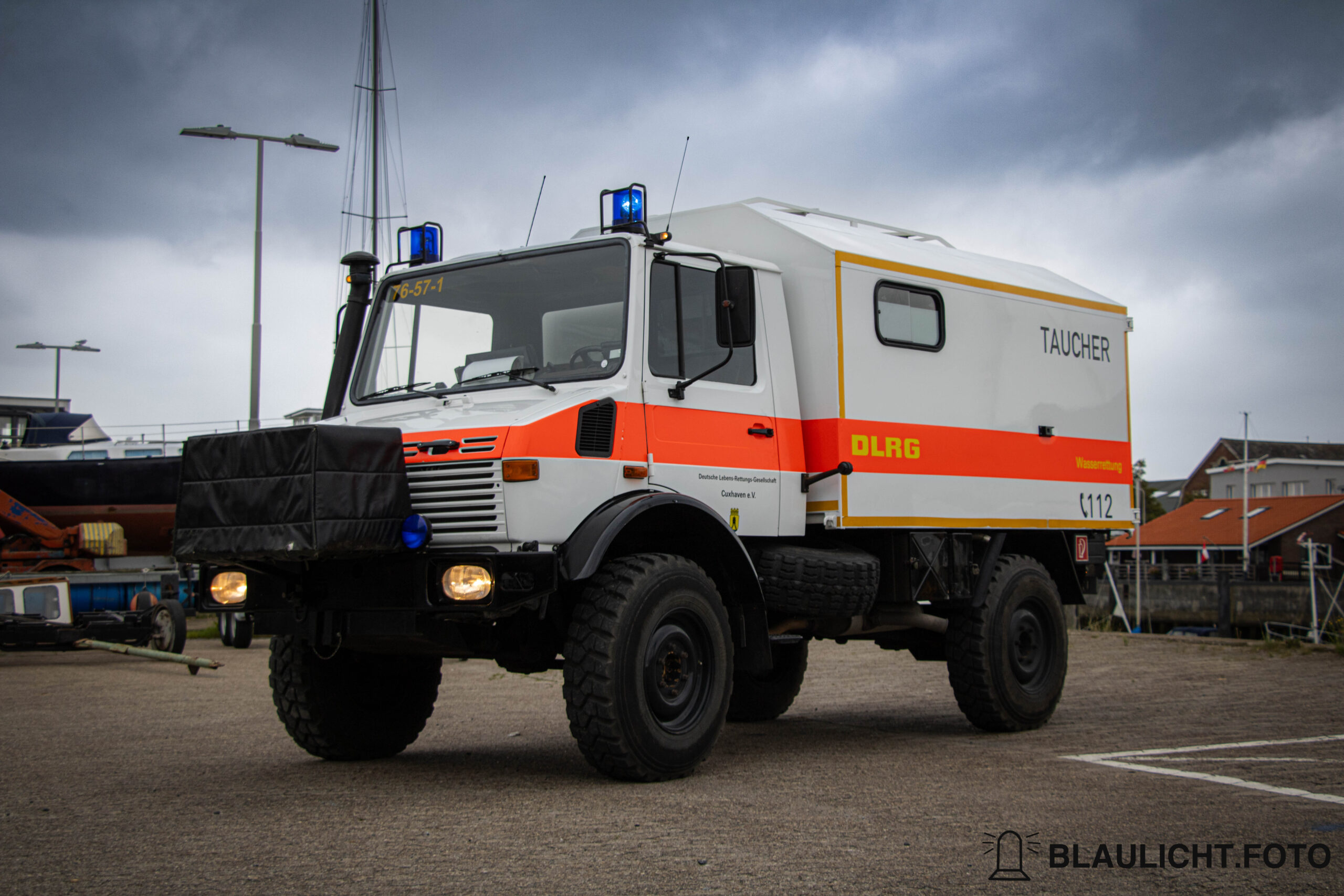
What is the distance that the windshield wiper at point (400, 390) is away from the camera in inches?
300

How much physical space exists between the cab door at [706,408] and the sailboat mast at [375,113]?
33.8 ft

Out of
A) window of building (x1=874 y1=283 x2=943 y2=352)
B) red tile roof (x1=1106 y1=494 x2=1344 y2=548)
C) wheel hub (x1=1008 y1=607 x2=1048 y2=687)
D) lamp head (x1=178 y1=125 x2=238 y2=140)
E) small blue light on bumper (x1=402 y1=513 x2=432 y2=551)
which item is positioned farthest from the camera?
red tile roof (x1=1106 y1=494 x2=1344 y2=548)

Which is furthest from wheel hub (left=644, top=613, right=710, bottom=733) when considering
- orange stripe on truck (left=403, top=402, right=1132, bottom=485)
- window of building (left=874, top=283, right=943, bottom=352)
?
window of building (left=874, top=283, right=943, bottom=352)

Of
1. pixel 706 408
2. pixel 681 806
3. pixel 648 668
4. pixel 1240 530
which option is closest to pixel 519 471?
pixel 648 668

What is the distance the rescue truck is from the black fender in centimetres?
2

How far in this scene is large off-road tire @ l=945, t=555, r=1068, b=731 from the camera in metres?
9.34

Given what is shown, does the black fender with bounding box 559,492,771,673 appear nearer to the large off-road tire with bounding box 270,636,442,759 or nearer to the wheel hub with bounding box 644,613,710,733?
the wheel hub with bounding box 644,613,710,733

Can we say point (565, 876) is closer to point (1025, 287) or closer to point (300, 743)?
point (300, 743)

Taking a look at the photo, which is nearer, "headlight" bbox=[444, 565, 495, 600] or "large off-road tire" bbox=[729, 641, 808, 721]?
"headlight" bbox=[444, 565, 495, 600]

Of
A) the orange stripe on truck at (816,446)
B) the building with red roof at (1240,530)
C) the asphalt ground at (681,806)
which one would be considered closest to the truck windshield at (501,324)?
the orange stripe on truck at (816,446)

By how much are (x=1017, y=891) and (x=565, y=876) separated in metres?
1.66

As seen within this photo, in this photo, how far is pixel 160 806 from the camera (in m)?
6.26

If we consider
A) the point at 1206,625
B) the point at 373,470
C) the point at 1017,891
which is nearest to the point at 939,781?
the point at 1017,891

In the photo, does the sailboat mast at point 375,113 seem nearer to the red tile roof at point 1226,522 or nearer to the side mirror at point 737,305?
the side mirror at point 737,305
